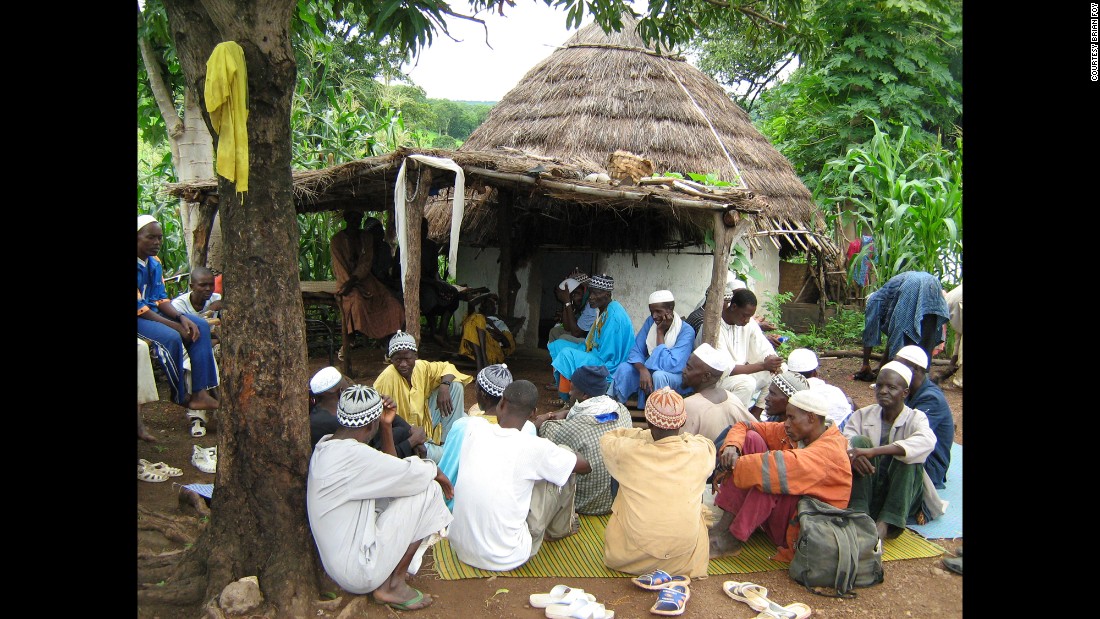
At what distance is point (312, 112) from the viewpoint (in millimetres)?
11711

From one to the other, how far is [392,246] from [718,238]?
4646 mm

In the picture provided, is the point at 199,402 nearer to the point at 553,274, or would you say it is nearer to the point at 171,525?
the point at 171,525

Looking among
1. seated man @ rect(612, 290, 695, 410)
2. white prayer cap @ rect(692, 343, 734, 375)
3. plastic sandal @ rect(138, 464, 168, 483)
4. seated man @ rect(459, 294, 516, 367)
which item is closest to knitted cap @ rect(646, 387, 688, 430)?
white prayer cap @ rect(692, 343, 734, 375)

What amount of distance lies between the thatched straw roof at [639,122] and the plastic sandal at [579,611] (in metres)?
6.75

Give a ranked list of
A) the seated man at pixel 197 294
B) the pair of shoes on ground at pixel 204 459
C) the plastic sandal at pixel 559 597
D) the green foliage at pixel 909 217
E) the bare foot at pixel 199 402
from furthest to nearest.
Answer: the green foliage at pixel 909 217
the seated man at pixel 197 294
the bare foot at pixel 199 402
the pair of shoes on ground at pixel 204 459
the plastic sandal at pixel 559 597

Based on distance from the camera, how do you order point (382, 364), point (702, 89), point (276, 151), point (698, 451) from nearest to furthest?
point (276, 151) < point (698, 451) < point (382, 364) < point (702, 89)

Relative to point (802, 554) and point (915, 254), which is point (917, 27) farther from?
point (802, 554)

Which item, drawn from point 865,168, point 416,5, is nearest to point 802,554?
point 416,5

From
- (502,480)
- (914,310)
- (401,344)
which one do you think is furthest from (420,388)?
(914,310)

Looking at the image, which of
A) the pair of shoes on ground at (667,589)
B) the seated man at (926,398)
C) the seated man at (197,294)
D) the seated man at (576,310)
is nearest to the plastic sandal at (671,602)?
the pair of shoes on ground at (667,589)

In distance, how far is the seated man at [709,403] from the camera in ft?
15.2

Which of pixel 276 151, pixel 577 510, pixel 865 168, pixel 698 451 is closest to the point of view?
pixel 276 151

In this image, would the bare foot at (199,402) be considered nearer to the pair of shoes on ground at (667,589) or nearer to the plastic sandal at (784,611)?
the pair of shoes on ground at (667,589)

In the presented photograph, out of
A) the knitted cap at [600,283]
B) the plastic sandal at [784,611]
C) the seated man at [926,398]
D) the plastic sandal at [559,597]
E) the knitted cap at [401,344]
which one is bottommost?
the plastic sandal at [784,611]
